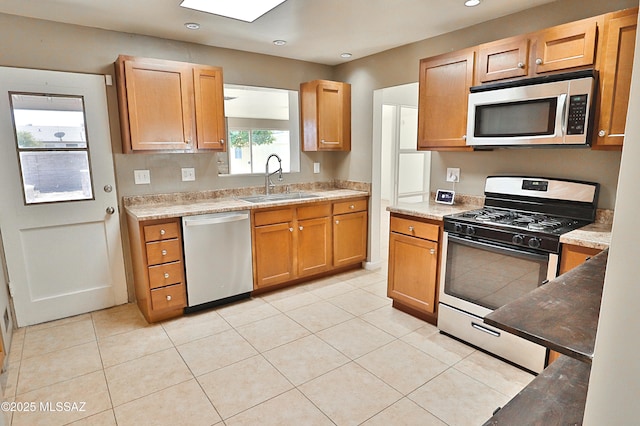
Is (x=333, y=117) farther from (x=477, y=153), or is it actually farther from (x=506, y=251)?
(x=506, y=251)

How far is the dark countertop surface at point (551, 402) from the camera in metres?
0.92

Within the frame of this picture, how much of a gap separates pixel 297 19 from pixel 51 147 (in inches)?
85.8

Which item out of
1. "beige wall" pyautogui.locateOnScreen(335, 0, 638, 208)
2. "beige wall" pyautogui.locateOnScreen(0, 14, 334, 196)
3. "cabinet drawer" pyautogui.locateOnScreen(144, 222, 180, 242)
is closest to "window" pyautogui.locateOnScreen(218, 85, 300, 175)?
"beige wall" pyautogui.locateOnScreen(0, 14, 334, 196)

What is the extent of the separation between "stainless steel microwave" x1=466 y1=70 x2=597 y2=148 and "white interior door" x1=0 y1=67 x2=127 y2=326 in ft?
9.81

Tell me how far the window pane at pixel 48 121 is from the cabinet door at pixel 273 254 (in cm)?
167

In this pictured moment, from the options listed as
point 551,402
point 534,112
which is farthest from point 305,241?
point 551,402

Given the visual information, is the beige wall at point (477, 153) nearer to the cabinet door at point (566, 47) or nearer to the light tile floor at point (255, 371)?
the cabinet door at point (566, 47)

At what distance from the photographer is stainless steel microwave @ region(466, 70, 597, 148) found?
2074 mm

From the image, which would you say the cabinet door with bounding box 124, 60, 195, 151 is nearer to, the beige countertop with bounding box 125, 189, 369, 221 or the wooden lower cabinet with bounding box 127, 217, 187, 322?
the beige countertop with bounding box 125, 189, 369, 221

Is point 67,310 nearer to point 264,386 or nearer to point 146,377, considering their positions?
point 146,377

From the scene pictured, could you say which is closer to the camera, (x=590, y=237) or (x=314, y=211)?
(x=590, y=237)

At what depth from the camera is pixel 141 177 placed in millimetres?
3221

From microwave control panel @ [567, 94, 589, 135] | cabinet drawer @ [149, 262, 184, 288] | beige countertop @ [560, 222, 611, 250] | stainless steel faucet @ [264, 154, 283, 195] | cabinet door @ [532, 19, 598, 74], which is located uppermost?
cabinet door @ [532, 19, 598, 74]

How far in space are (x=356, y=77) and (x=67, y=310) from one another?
3.61 m
